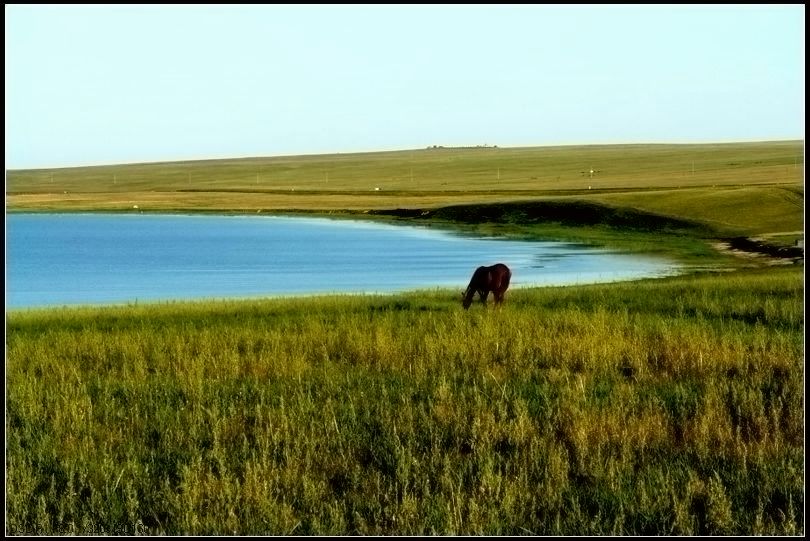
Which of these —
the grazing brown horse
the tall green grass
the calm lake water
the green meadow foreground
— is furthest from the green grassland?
the tall green grass

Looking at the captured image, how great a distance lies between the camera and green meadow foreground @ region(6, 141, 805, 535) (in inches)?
306

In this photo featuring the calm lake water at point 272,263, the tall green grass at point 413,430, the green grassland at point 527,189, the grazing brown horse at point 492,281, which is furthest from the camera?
the green grassland at point 527,189

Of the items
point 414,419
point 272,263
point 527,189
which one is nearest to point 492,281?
point 414,419

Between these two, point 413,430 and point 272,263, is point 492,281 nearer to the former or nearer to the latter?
point 413,430

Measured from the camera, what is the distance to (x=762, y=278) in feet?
91.4

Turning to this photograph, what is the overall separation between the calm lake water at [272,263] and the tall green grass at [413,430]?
1763cm

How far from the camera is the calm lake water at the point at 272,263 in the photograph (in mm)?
36188

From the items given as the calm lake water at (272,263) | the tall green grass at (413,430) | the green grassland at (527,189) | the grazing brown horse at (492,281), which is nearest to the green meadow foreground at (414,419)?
the tall green grass at (413,430)

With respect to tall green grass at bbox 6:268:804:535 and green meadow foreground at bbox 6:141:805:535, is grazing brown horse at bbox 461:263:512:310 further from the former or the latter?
tall green grass at bbox 6:268:804:535

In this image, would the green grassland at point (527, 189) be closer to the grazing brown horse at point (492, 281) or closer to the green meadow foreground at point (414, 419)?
the grazing brown horse at point (492, 281)

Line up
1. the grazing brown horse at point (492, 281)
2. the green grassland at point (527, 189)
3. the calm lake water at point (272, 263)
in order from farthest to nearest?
the green grassland at point (527, 189), the calm lake water at point (272, 263), the grazing brown horse at point (492, 281)

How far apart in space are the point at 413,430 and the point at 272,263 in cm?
3856

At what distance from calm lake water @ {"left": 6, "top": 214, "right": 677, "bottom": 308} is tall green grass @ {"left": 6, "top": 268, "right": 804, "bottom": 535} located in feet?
57.8

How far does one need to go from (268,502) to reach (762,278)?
22.6 meters
